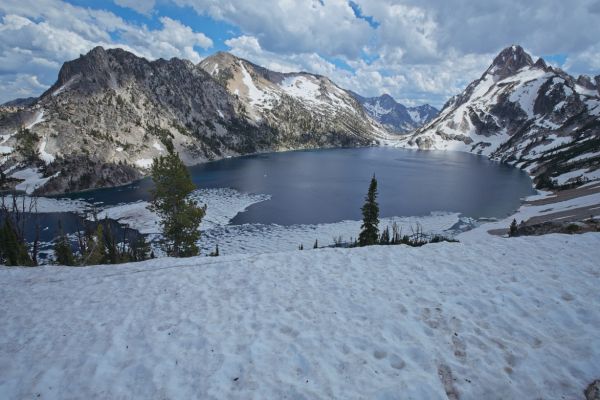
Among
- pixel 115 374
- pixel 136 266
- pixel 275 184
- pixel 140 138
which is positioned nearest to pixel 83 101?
pixel 140 138

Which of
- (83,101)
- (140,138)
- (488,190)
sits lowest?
(488,190)

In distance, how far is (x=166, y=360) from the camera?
1023cm

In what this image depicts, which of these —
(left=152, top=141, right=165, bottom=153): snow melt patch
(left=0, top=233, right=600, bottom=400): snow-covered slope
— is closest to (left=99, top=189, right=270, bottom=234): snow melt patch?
(left=0, top=233, right=600, bottom=400): snow-covered slope

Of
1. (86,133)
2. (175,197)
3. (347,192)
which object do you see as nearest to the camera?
(175,197)

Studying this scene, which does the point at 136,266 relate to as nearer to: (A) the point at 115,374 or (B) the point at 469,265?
(A) the point at 115,374

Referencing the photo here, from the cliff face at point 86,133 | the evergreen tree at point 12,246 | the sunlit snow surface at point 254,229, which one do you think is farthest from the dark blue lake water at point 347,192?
the evergreen tree at point 12,246

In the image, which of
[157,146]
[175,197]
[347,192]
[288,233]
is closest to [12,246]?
[175,197]

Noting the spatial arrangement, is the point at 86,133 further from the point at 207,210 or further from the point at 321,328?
the point at 321,328

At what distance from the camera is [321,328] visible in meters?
11.5

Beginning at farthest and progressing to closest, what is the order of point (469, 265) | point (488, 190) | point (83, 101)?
1. point (83, 101)
2. point (488, 190)
3. point (469, 265)

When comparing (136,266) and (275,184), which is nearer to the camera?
(136,266)

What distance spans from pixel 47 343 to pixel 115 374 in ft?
12.5

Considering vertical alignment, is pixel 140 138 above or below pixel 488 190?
above

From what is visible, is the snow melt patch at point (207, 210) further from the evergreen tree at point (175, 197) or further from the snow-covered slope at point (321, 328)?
the snow-covered slope at point (321, 328)
